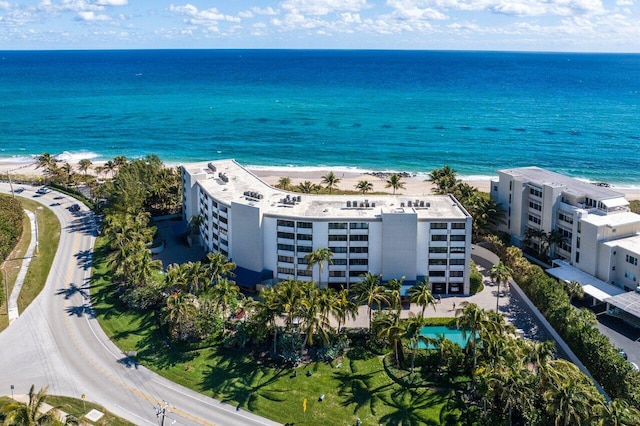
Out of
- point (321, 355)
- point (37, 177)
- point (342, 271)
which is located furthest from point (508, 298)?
point (37, 177)

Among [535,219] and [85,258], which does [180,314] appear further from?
[535,219]

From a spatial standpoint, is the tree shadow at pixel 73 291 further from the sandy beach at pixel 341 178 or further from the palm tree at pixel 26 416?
the sandy beach at pixel 341 178

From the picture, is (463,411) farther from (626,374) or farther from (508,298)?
(508,298)

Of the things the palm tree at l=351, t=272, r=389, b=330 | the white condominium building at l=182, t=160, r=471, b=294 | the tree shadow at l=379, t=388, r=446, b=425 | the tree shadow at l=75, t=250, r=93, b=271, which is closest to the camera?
the tree shadow at l=379, t=388, r=446, b=425

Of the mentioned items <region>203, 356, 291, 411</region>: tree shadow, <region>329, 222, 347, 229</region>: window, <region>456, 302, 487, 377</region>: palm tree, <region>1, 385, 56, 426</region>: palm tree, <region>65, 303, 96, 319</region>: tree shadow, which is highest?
<region>329, 222, 347, 229</region>: window

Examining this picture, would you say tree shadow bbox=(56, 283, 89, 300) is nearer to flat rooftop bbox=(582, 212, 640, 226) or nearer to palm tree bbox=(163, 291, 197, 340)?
palm tree bbox=(163, 291, 197, 340)

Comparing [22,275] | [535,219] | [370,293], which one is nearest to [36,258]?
[22,275]

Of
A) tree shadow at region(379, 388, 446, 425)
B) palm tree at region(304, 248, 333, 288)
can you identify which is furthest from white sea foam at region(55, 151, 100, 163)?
tree shadow at region(379, 388, 446, 425)
